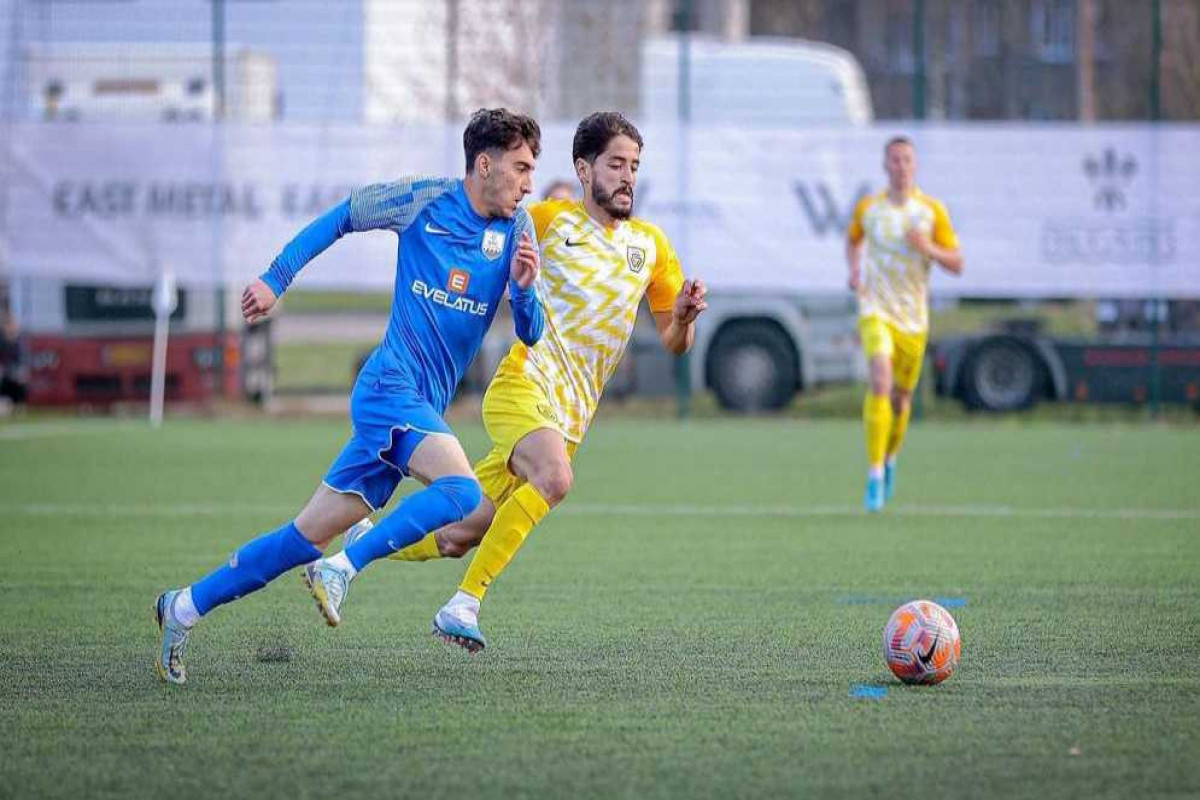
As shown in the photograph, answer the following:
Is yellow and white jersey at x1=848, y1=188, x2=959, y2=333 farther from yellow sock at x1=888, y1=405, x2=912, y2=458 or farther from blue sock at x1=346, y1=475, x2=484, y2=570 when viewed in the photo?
blue sock at x1=346, y1=475, x2=484, y2=570

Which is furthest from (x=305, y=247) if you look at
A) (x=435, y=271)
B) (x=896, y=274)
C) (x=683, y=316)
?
(x=896, y=274)

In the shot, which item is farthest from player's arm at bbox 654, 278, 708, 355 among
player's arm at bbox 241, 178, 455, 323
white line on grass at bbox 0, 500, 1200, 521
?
white line on grass at bbox 0, 500, 1200, 521

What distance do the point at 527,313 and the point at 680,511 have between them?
5.77 meters

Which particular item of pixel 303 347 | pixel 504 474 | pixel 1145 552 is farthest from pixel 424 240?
pixel 303 347

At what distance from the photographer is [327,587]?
5.93 metres

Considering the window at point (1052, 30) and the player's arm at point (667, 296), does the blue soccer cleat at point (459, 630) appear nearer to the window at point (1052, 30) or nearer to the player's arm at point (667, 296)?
the player's arm at point (667, 296)

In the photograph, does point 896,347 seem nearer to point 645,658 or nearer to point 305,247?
point 645,658

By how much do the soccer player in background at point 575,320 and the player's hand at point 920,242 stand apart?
18.9ft

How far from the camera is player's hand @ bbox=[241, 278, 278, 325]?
5.96 metres

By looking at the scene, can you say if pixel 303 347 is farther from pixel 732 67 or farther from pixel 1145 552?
pixel 1145 552

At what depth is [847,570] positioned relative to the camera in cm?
904

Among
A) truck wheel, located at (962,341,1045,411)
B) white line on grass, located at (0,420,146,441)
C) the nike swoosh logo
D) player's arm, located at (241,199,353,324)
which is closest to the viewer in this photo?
the nike swoosh logo

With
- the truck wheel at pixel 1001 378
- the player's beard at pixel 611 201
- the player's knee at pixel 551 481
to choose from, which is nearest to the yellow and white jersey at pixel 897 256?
the player's beard at pixel 611 201

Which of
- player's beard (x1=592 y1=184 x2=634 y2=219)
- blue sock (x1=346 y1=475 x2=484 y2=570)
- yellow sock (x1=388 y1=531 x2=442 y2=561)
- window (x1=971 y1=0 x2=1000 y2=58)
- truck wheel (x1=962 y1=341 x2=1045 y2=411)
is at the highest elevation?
window (x1=971 y1=0 x2=1000 y2=58)
